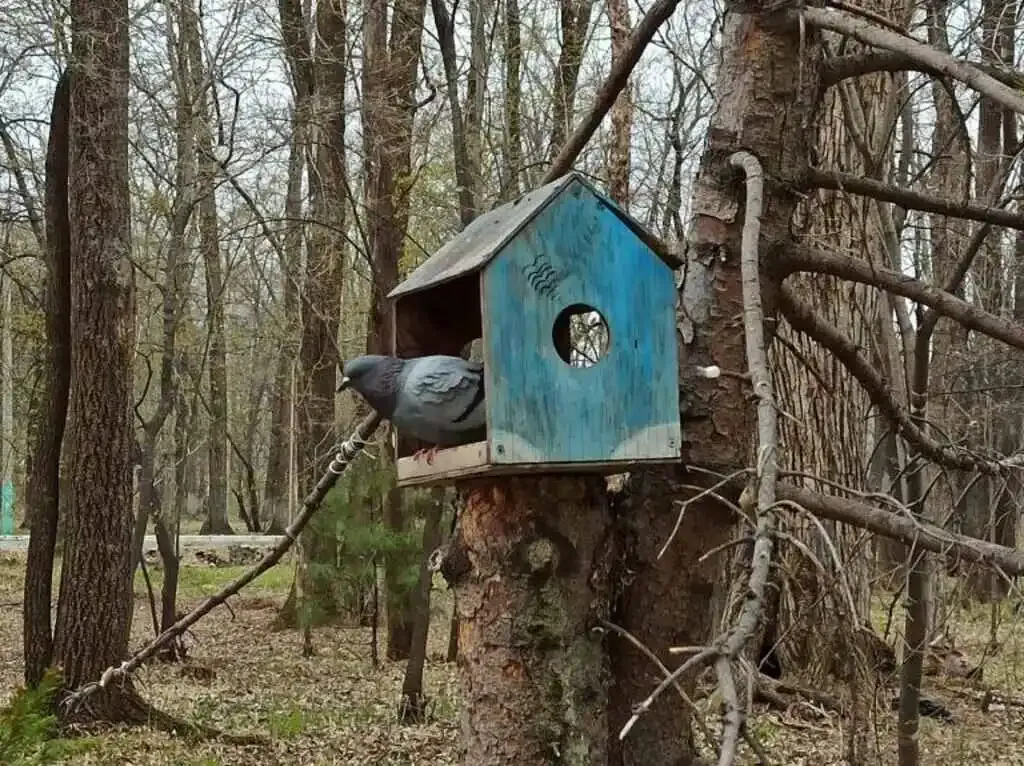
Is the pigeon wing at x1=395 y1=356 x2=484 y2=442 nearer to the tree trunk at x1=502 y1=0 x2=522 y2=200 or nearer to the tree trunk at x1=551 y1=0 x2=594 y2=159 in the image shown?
the tree trunk at x1=502 y1=0 x2=522 y2=200

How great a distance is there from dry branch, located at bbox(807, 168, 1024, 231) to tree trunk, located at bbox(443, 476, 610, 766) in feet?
2.74

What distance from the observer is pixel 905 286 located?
2.40 metres

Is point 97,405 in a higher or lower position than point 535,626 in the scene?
higher

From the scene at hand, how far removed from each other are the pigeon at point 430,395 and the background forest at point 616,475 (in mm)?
180

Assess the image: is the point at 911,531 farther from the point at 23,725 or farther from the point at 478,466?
the point at 23,725

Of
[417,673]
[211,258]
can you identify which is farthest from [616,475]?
[211,258]

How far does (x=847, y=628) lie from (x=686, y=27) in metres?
8.64

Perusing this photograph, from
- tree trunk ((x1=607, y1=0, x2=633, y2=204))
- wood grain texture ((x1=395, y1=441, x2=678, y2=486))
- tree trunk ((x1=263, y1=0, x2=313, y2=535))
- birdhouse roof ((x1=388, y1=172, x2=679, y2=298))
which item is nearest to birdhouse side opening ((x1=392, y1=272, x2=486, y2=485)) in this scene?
birdhouse roof ((x1=388, y1=172, x2=679, y2=298))

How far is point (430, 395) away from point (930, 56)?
1.11 metres

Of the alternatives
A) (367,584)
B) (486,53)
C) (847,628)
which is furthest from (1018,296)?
(847,628)

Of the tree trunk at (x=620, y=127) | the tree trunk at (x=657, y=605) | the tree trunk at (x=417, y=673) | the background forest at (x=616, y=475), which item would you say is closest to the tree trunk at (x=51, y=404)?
A: the background forest at (x=616, y=475)

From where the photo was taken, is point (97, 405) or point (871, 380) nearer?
point (871, 380)

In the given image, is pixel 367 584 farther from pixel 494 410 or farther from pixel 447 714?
pixel 494 410

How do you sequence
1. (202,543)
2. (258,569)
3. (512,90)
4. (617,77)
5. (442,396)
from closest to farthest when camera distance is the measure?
(442,396) → (258,569) → (617,77) → (512,90) → (202,543)
